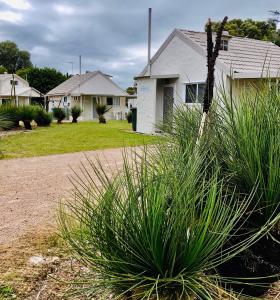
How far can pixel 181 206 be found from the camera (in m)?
1.91

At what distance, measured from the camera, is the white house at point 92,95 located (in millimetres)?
41094

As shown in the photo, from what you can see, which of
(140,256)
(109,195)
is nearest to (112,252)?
(140,256)

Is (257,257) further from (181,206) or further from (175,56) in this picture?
(175,56)

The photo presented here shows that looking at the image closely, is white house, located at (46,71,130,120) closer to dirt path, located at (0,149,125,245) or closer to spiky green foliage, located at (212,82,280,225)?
dirt path, located at (0,149,125,245)

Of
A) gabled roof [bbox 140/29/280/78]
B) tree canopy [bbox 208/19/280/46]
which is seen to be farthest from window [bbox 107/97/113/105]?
gabled roof [bbox 140/29/280/78]

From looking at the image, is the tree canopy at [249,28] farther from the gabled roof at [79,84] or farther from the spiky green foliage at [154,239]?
the spiky green foliage at [154,239]

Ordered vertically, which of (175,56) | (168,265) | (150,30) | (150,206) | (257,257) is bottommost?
(257,257)

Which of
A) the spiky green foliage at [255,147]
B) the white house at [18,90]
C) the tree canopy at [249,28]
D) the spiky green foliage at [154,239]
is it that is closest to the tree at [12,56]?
the white house at [18,90]

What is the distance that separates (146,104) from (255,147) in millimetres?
17602

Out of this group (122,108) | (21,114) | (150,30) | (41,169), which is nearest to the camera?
(41,169)

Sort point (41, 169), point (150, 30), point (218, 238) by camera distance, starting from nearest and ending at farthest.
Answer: point (218, 238) < point (41, 169) < point (150, 30)

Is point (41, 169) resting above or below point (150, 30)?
below

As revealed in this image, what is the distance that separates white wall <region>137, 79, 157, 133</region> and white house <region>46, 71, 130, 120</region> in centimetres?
2060

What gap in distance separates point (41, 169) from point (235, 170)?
24.2 ft
